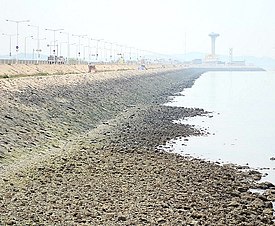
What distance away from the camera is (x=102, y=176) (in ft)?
50.4

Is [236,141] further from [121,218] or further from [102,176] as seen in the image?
[121,218]

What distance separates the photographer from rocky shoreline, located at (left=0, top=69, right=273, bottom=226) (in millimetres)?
11656

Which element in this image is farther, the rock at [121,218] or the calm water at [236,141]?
the calm water at [236,141]

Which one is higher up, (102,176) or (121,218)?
(102,176)

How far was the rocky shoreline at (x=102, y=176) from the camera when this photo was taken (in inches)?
459

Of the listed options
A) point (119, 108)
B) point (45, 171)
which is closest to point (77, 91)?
point (119, 108)

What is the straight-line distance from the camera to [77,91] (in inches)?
1420

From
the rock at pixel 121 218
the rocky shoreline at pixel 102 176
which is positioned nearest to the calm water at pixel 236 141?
the rocky shoreline at pixel 102 176

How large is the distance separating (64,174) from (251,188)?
5683 mm

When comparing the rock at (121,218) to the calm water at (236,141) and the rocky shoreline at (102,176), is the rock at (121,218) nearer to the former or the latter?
the rocky shoreline at (102,176)

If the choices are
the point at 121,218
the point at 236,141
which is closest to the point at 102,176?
the point at 121,218

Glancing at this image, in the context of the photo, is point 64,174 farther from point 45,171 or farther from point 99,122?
point 99,122

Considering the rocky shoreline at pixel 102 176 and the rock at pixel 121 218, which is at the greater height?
the rocky shoreline at pixel 102 176

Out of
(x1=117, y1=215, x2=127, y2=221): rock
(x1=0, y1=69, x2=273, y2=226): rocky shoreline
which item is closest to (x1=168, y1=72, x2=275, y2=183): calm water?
(x1=0, y1=69, x2=273, y2=226): rocky shoreline
